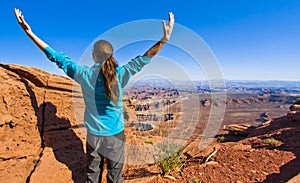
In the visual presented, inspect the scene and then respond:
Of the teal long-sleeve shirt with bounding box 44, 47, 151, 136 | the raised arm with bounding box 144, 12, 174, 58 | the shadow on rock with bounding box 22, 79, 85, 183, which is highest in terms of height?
the raised arm with bounding box 144, 12, 174, 58

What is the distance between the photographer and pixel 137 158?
5.33 m

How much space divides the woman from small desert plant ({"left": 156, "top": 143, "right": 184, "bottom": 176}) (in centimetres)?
149

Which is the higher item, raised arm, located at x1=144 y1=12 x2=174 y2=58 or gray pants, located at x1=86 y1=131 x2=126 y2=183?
raised arm, located at x1=144 y1=12 x2=174 y2=58

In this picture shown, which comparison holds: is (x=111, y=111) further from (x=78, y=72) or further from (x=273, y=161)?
(x=273, y=161)

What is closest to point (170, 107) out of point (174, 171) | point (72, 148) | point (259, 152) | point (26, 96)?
point (174, 171)

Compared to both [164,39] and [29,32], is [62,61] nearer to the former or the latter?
[29,32]

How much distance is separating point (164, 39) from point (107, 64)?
2.97ft

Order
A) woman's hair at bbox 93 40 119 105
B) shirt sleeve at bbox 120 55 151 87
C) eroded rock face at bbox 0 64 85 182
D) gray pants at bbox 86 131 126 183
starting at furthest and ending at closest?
eroded rock face at bbox 0 64 85 182 → gray pants at bbox 86 131 126 183 → shirt sleeve at bbox 120 55 151 87 → woman's hair at bbox 93 40 119 105

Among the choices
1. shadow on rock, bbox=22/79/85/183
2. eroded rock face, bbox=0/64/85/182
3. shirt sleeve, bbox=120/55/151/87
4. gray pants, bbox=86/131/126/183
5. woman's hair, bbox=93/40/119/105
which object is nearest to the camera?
woman's hair, bbox=93/40/119/105

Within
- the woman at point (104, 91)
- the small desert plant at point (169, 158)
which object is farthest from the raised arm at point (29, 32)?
the small desert plant at point (169, 158)

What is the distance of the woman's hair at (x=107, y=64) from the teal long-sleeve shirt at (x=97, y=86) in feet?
0.30

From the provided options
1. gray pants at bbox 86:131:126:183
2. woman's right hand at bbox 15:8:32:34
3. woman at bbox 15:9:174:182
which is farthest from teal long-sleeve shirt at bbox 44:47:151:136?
woman's right hand at bbox 15:8:32:34

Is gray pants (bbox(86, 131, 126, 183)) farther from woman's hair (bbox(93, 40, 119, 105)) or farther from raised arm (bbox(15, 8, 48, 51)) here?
raised arm (bbox(15, 8, 48, 51))

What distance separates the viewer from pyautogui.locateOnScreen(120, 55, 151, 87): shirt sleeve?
3.07 metres
